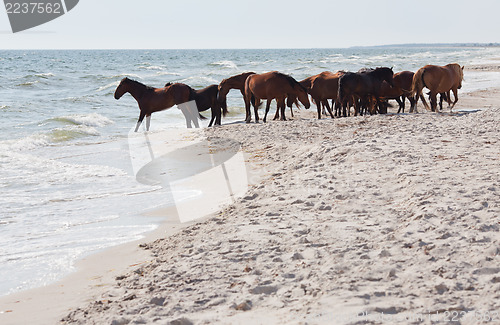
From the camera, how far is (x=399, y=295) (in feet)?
12.3

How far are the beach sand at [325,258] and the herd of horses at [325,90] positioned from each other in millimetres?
7854

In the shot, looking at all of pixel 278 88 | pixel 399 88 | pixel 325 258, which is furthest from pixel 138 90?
pixel 325 258

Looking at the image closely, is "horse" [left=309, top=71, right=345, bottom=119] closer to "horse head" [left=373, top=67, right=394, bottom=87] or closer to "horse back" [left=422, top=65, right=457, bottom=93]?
"horse head" [left=373, top=67, right=394, bottom=87]

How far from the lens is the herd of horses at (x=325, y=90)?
15.3m

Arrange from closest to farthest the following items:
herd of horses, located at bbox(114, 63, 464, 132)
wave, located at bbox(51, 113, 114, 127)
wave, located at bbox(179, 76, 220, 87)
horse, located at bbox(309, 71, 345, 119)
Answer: herd of horses, located at bbox(114, 63, 464, 132) → horse, located at bbox(309, 71, 345, 119) → wave, located at bbox(51, 113, 114, 127) → wave, located at bbox(179, 76, 220, 87)

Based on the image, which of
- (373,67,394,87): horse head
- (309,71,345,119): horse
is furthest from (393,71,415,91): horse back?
(309,71,345,119): horse

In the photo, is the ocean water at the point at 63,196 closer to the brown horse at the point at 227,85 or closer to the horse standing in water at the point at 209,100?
the horse standing in water at the point at 209,100

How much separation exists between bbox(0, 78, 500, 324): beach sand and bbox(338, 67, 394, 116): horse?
759 centimetres

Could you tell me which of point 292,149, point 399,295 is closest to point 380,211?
point 399,295

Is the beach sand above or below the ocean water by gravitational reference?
above

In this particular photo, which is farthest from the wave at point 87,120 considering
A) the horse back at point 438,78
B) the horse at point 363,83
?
the horse back at point 438,78

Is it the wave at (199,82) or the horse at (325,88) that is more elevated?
the horse at (325,88)

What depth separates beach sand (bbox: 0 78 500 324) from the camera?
3.76 metres

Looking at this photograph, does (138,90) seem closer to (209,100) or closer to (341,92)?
(209,100)
